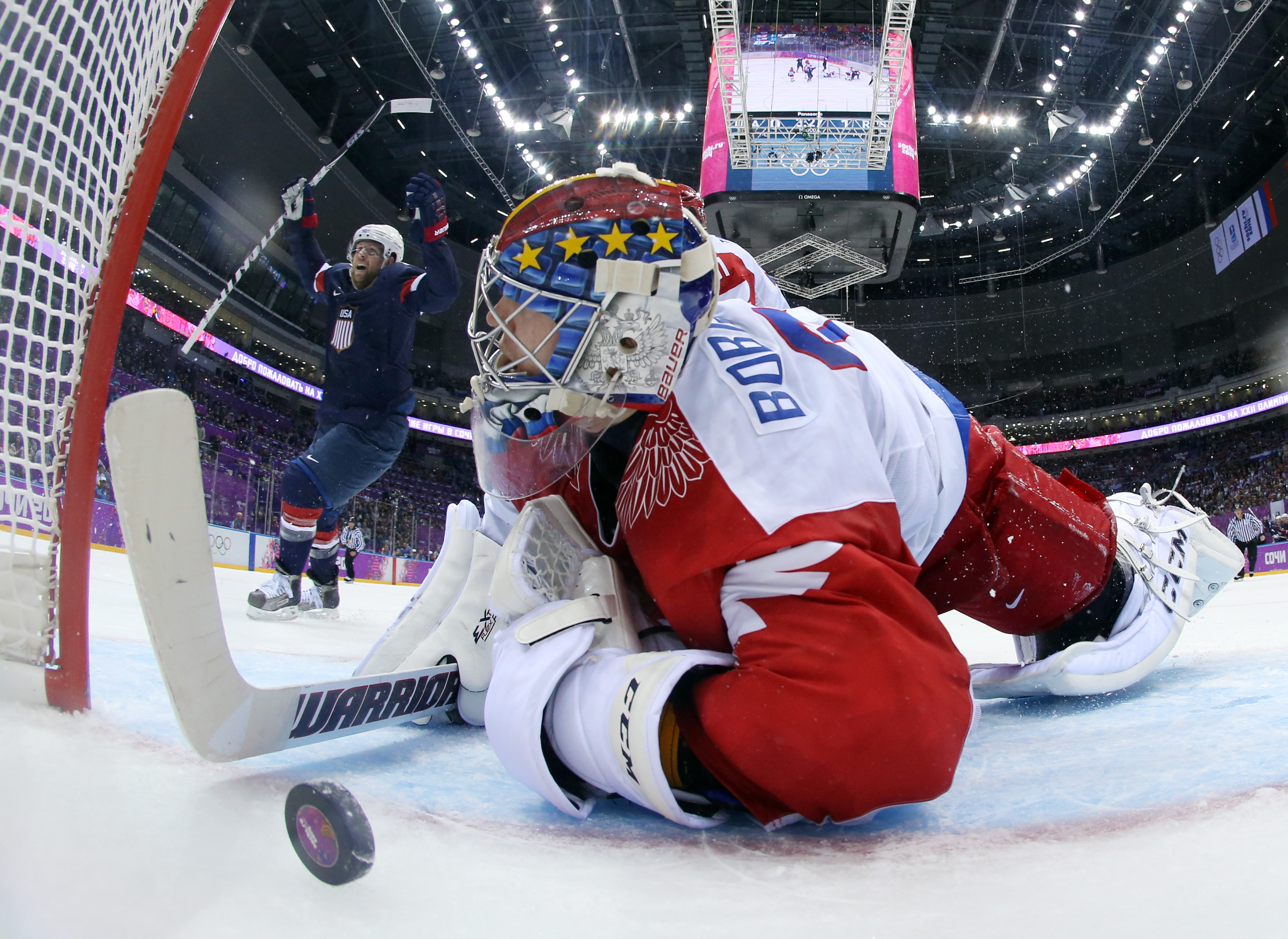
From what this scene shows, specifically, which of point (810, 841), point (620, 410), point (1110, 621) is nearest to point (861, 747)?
point (810, 841)

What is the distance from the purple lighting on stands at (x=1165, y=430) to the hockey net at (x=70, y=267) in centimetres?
1652

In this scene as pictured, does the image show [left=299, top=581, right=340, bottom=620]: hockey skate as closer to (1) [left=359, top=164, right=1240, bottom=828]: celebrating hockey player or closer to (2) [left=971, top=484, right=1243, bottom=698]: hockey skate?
(1) [left=359, top=164, right=1240, bottom=828]: celebrating hockey player

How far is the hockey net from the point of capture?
Answer: 0.73 metres

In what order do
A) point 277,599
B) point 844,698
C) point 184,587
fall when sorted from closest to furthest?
point 184,587 → point 844,698 → point 277,599

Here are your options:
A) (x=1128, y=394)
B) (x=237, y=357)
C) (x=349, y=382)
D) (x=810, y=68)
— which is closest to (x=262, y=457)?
(x=237, y=357)

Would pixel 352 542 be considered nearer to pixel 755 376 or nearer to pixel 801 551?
pixel 755 376

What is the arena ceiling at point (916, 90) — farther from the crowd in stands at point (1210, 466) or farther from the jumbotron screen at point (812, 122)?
the crowd in stands at point (1210, 466)

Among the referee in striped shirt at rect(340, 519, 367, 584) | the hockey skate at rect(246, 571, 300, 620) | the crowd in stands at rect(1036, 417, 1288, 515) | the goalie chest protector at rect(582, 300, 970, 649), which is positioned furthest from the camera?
the crowd in stands at rect(1036, 417, 1288, 515)

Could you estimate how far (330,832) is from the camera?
1.64 ft

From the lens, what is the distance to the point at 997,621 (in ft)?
4.71

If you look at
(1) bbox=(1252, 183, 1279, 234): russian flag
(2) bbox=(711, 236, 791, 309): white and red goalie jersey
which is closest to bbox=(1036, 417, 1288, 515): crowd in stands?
(1) bbox=(1252, 183, 1279, 234): russian flag

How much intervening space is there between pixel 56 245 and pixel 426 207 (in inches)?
75.7

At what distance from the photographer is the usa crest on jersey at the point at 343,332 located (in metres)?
2.92

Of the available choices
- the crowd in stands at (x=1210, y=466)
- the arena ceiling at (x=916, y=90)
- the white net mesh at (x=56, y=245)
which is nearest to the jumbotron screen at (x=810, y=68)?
the arena ceiling at (x=916, y=90)
